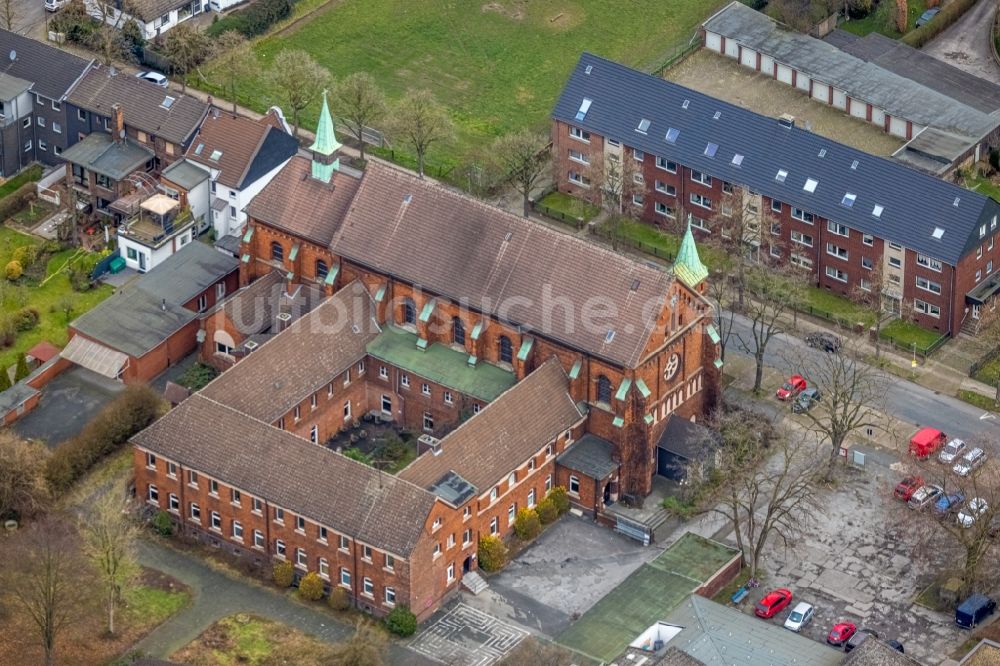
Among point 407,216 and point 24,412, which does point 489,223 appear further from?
point 24,412

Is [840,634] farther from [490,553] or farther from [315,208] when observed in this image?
[315,208]

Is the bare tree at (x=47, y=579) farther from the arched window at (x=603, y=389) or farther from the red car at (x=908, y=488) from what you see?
the red car at (x=908, y=488)

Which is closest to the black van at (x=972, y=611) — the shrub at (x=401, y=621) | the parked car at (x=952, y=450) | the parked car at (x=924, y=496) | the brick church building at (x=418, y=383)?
the parked car at (x=924, y=496)

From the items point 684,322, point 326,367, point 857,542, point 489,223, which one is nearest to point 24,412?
point 326,367

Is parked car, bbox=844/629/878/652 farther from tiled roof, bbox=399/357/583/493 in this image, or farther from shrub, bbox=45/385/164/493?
shrub, bbox=45/385/164/493

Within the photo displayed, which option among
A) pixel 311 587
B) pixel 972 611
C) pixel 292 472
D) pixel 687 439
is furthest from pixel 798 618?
pixel 292 472

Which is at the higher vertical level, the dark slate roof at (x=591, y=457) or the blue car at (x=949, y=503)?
the dark slate roof at (x=591, y=457)

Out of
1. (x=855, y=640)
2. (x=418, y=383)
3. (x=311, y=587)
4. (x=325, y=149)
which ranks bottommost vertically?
(x=855, y=640)
